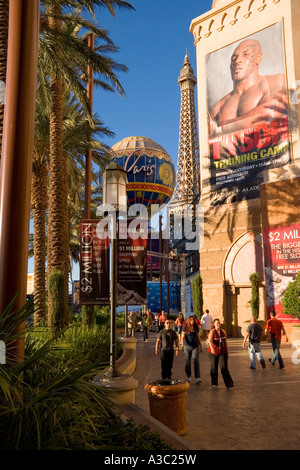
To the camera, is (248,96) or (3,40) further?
(248,96)

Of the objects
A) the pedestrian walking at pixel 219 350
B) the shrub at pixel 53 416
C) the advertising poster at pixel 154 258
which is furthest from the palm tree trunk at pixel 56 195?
the advertising poster at pixel 154 258

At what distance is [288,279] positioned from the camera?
23.8 m

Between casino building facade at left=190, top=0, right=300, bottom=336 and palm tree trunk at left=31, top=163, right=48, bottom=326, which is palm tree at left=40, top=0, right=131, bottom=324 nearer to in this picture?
palm tree trunk at left=31, top=163, right=48, bottom=326

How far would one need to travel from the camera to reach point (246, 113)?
28531mm

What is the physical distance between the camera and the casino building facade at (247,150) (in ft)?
80.8

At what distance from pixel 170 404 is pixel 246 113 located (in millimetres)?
25205

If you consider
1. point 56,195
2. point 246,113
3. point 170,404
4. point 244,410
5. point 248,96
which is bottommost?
point 244,410

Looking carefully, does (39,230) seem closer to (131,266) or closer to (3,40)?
(131,266)

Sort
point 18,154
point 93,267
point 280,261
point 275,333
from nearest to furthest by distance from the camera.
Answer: point 18,154 < point 93,267 < point 275,333 < point 280,261

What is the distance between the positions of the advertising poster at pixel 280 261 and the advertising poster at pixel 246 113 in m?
4.55

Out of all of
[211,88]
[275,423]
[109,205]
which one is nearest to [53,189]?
[109,205]

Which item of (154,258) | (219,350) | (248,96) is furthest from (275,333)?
(154,258)
